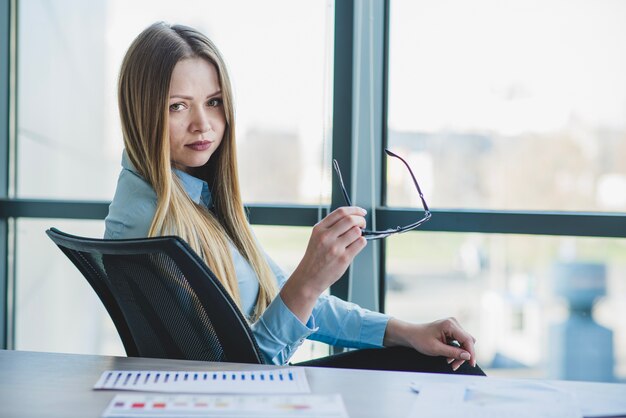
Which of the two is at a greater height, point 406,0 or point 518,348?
point 406,0

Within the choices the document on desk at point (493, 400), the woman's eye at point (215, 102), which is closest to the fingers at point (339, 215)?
the document on desk at point (493, 400)

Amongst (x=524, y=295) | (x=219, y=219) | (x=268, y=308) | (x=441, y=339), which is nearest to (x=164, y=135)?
(x=219, y=219)

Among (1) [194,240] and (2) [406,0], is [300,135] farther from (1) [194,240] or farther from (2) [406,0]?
(1) [194,240]

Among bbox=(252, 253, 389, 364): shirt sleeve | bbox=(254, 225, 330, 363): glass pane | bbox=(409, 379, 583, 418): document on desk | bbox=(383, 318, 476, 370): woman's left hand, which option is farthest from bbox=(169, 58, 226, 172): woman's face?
bbox=(409, 379, 583, 418): document on desk

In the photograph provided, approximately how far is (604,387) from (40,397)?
2.44ft

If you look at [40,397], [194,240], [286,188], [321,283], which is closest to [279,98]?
[286,188]

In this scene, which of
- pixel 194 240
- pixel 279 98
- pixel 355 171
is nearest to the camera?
pixel 194 240

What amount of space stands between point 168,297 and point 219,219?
561mm

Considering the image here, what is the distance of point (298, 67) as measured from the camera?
2309 millimetres

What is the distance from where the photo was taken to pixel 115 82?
2326mm

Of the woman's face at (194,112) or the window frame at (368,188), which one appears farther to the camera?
the window frame at (368,188)

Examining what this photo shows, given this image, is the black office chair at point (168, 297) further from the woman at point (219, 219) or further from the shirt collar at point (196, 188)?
the shirt collar at point (196, 188)

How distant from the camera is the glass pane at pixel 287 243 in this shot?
Answer: 2.27 meters

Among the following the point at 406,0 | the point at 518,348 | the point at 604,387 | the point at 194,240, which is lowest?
the point at 518,348
